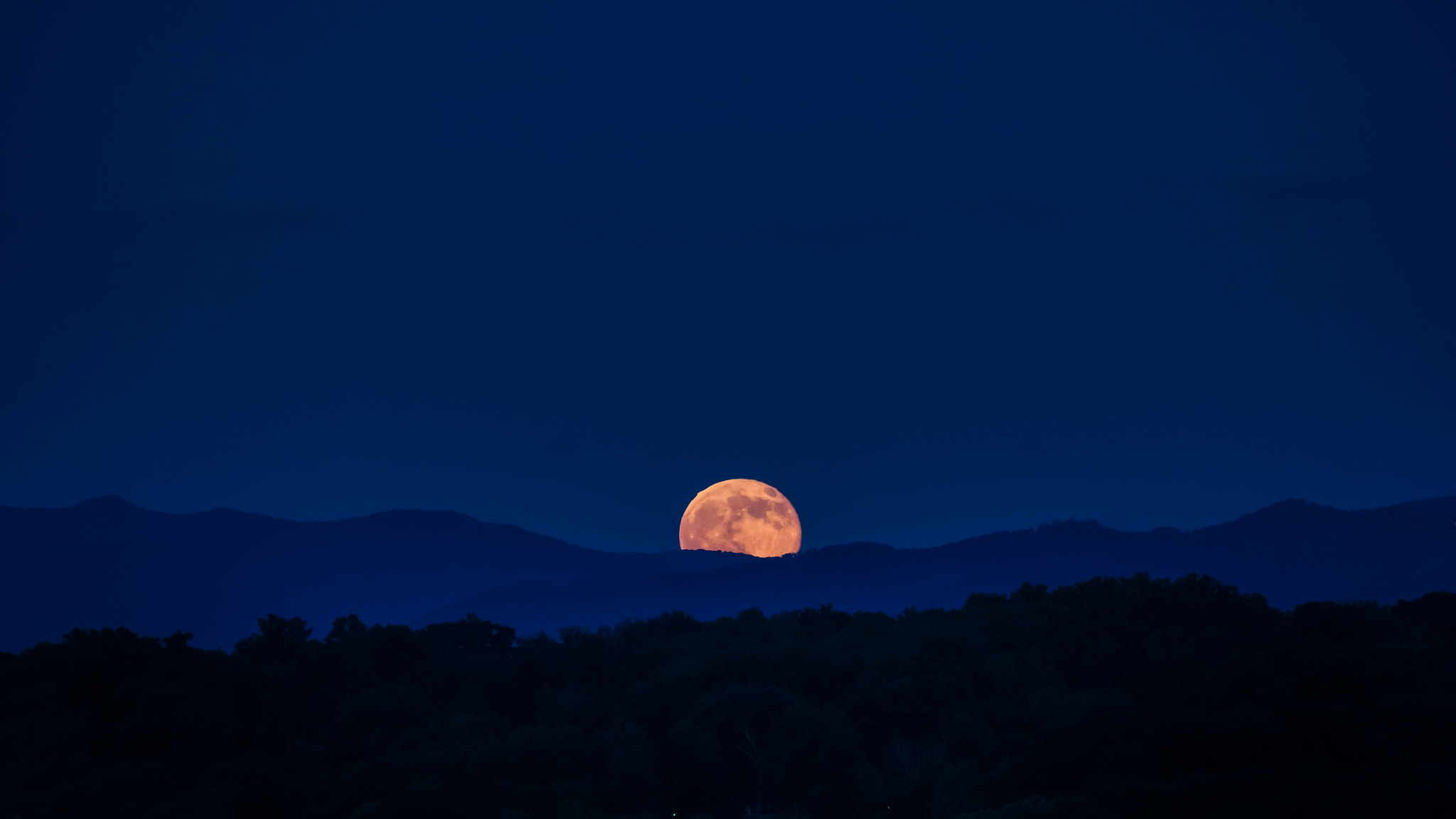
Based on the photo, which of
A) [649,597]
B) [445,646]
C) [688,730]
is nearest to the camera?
[688,730]

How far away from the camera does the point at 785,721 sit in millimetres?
40750

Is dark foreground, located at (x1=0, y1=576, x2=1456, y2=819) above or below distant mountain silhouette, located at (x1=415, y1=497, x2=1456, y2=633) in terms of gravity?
below

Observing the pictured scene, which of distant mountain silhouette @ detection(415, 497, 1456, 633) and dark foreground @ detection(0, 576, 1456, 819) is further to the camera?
distant mountain silhouette @ detection(415, 497, 1456, 633)

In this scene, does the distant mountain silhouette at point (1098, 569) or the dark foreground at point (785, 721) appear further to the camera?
the distant mountain silhouette at point (1098, 569)

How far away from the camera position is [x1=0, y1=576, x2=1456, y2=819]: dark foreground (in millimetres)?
33812

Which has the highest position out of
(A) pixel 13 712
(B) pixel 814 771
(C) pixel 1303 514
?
(C) pixel 1303 514

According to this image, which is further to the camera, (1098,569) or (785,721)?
(1098,569)

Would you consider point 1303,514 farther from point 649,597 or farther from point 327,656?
point 327,656

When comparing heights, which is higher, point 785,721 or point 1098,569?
point 1098,569

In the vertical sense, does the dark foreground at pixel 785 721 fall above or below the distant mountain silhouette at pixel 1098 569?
below

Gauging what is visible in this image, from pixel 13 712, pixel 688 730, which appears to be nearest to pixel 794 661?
pixel 688 730

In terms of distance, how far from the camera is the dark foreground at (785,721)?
111ft

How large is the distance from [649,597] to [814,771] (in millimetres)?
149911

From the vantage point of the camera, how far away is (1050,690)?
4322cm
